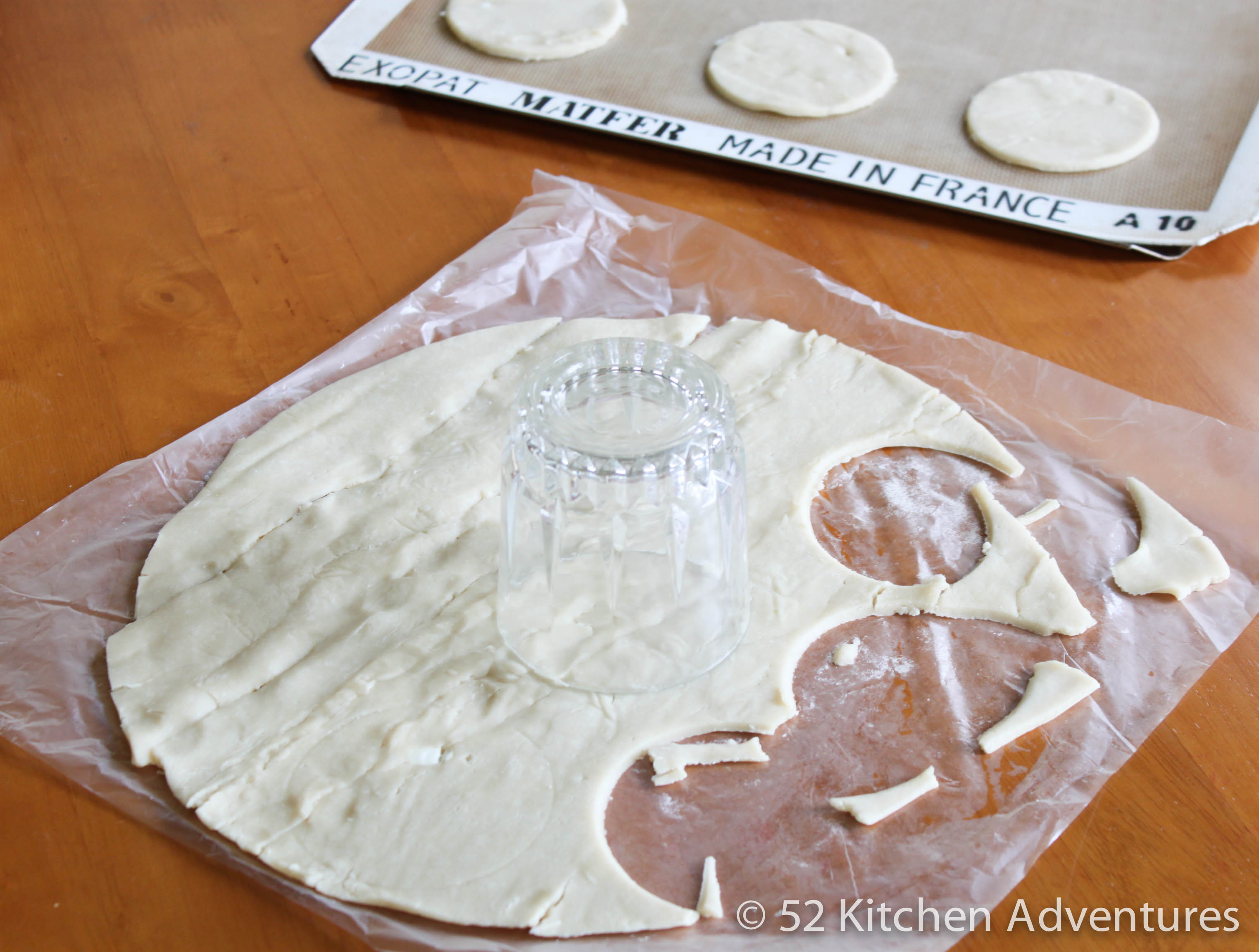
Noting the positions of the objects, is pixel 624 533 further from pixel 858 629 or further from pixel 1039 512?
pixel 1039 512

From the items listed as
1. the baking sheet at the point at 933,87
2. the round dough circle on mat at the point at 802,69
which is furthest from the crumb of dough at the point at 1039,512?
the round dough circle on mat at the point at 802,69

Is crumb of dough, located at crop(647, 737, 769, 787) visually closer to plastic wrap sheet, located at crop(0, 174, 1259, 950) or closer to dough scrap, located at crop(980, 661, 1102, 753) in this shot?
plastic wrap sheet, located at crop(0, 174, 1259, 950)

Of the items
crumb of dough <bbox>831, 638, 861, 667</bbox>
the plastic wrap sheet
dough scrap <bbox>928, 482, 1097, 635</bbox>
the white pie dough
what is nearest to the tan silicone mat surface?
the plastic wrap sheet

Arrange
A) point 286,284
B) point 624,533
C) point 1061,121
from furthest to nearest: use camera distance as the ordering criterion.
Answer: point 1061,121 < point 286,284 < point 624,533

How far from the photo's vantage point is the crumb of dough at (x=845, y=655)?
722mm

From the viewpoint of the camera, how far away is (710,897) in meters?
0.61

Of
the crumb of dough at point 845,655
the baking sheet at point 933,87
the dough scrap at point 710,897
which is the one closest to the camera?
the dough scrap at point 710,897

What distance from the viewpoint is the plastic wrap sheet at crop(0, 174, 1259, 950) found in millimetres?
627

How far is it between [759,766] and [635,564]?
150mm

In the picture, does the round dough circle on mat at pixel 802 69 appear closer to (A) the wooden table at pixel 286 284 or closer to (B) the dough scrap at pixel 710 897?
(A) the wooden table at pixel 286 284

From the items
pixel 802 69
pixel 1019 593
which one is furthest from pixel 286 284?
pixel 1019 593

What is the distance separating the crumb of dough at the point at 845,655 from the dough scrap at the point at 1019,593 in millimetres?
62

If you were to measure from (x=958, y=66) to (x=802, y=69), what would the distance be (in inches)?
6.9

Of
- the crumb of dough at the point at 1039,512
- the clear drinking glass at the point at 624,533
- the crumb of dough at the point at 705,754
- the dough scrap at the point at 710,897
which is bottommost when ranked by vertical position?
the dough scrap at the point at 710,897
